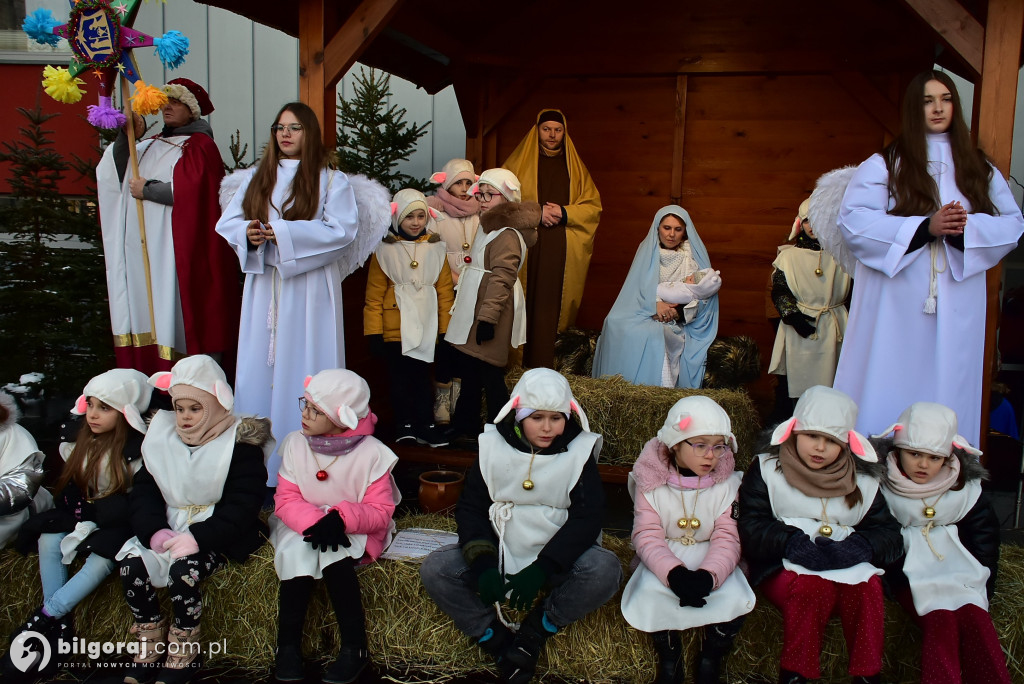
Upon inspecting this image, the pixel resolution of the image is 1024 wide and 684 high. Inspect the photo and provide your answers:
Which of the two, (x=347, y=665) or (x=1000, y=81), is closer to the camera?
(x=347, y=665)

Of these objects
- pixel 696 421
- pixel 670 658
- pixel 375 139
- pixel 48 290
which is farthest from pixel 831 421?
pixel 375 139

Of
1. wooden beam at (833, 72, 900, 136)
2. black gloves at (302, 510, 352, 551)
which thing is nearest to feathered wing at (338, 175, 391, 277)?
black gloves at (302, 510, 352, 551)

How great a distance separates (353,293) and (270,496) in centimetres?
159

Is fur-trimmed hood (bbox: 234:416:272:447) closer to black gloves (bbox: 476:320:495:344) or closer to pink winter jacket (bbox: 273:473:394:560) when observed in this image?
pink winter jacket (bbox: 273:473:394:560)

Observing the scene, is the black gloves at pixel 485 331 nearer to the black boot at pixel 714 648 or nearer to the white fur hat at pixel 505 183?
the white fur hat at pixel 505 183

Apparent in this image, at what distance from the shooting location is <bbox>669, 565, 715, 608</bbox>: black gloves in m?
2.98

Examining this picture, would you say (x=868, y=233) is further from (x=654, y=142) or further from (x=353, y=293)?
(x=654, y=142)

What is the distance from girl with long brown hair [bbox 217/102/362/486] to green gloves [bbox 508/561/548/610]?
166cm

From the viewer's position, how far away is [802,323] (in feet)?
18.0

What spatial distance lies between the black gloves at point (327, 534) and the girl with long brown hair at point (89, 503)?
763mm

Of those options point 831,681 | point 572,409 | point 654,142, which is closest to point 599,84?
point 654,142

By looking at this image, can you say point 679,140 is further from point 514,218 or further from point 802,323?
point 514,218

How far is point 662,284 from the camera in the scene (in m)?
5.74

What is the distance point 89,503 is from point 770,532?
2.65 meters
